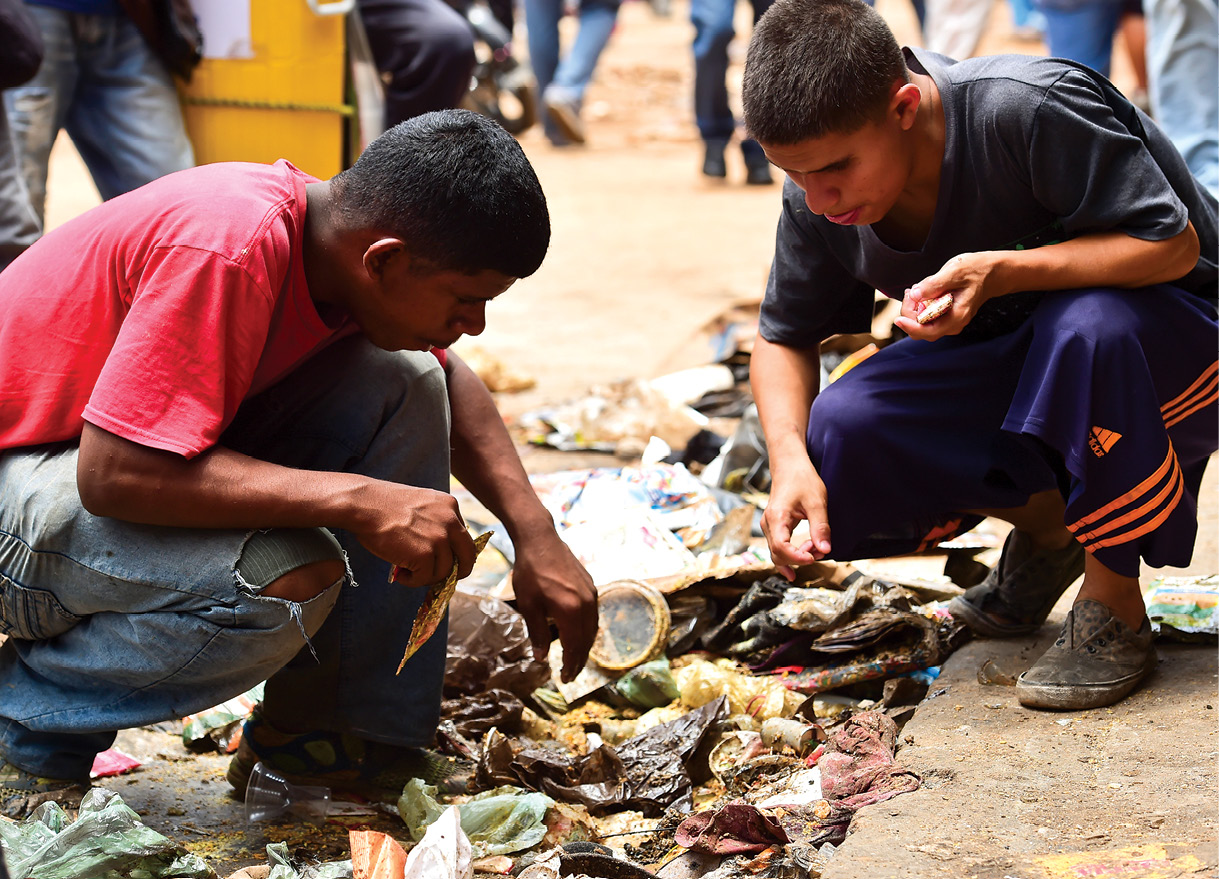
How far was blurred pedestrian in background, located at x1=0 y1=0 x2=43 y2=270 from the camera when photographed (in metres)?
3.04

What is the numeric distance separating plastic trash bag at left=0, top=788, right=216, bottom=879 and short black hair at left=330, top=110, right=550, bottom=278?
0.99 metres

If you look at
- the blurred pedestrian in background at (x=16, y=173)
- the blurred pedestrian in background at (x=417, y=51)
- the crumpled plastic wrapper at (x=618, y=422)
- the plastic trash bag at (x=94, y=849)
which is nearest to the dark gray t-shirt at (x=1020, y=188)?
the plastic trash bag at (x=94, y=849)

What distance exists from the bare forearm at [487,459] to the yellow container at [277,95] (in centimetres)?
205

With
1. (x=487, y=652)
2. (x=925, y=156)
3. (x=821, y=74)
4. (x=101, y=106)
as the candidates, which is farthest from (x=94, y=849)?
(x=101, y=106)

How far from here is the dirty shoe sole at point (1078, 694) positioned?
224 centimetres

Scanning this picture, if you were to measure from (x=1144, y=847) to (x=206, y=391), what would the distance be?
148cm

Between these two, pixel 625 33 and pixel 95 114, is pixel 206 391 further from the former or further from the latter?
pixel 625 33

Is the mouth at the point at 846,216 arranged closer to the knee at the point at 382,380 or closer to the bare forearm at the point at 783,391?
the bare forearm at the point at 783,391

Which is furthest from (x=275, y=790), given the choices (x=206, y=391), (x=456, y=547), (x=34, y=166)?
(x=34, y=166)

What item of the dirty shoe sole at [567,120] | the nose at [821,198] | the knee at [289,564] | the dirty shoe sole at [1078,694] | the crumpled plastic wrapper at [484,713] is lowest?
the dirty shoe sole at [567,120]

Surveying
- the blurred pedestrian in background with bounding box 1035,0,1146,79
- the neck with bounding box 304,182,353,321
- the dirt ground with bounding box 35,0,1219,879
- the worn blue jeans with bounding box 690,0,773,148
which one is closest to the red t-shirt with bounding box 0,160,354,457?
the neck with bounding box 304,182,353,321

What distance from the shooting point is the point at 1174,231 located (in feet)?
7.24

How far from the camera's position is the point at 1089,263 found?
2.21 m

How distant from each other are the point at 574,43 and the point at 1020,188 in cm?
883
